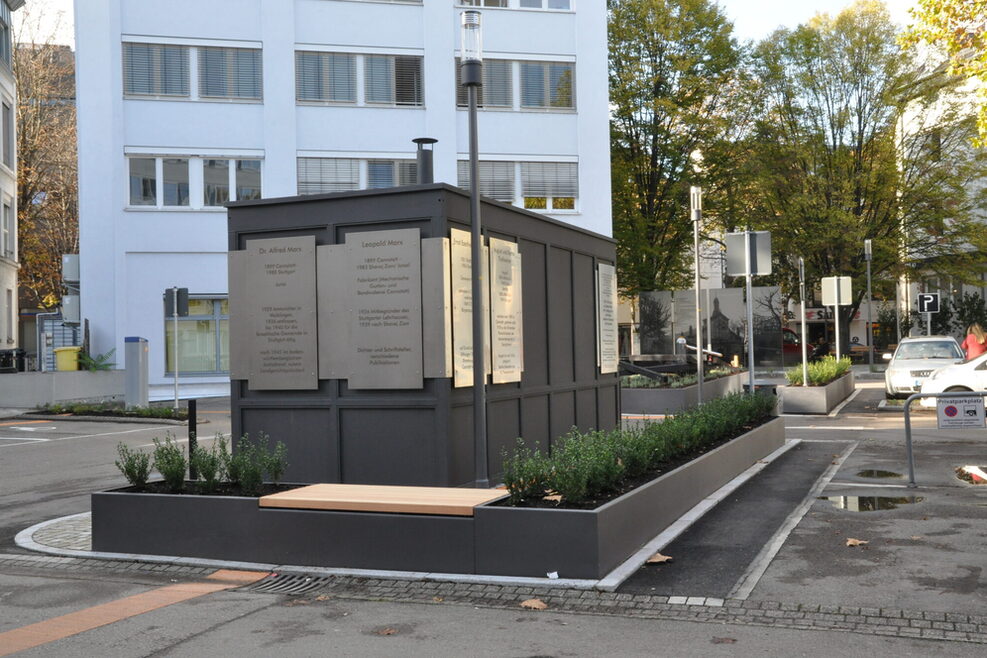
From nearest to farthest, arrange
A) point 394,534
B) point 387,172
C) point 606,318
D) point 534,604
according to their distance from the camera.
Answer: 1. point 534,604
2. point 394,534
3. point 606,318
4. point 387,172

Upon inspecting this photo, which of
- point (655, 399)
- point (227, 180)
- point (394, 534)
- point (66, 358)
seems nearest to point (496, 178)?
point (227, 180)

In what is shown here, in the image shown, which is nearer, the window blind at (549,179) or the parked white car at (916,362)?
the parked white car at (916,362)

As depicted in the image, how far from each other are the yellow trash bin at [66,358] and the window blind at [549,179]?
49.6ft

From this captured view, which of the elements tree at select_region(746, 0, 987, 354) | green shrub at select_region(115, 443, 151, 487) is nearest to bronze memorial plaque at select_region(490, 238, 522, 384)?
green shrub at select_region(115, 443, 151, 487)

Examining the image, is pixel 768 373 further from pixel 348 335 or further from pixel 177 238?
pixel 348 335

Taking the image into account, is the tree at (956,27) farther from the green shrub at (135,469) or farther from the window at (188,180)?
the window at (188,180)

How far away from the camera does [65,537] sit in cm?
957

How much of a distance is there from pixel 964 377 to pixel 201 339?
22407mm

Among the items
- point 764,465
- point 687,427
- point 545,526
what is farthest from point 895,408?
point 545,526

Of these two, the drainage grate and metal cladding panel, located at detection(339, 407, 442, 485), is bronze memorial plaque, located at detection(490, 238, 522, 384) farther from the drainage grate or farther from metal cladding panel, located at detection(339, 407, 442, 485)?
the drainage grate

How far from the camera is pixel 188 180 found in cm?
3331

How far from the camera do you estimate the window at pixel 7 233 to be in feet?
130

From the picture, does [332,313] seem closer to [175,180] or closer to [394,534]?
[394,534]

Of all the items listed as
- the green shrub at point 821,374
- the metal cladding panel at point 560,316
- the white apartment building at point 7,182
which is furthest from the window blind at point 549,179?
the metal cladding panel at point 560,316
